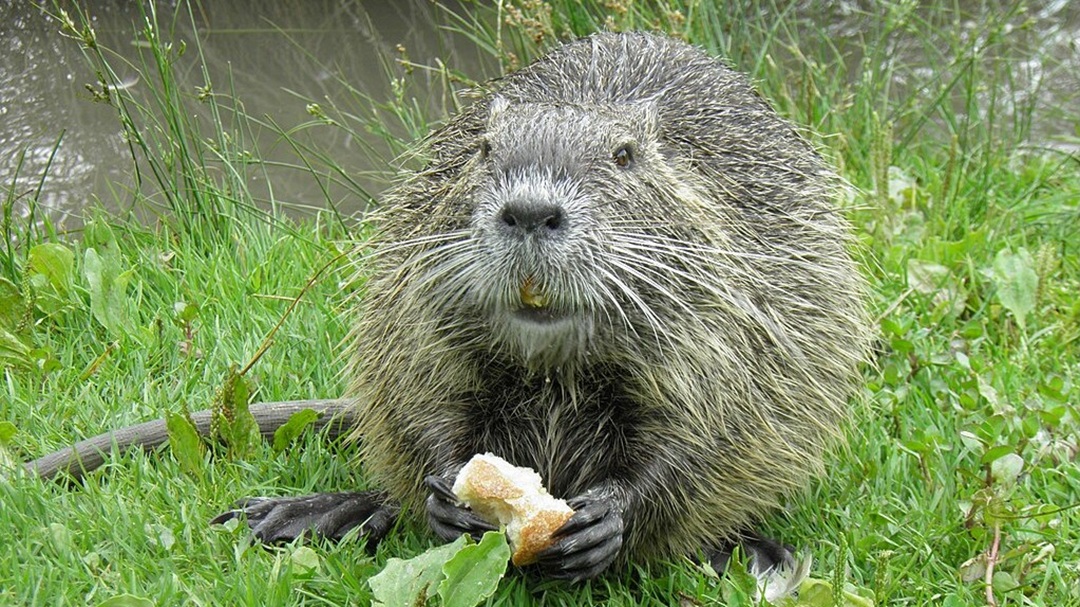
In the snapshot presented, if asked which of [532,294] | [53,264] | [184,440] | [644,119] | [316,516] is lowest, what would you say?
[316,516]

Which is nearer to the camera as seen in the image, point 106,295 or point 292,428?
point 292,428

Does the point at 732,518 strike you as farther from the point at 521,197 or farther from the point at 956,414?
the point at 521,197

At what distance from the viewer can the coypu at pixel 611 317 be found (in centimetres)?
256

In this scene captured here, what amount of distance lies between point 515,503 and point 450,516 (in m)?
0.15

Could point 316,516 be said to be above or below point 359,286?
below

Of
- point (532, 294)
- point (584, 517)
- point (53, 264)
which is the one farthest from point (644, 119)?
point (53, 264)

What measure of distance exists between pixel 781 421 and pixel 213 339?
1.49 m

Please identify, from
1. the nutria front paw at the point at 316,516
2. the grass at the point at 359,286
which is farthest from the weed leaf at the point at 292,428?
the nutria front paw at the point at 316,516

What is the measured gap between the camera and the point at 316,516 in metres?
3.03

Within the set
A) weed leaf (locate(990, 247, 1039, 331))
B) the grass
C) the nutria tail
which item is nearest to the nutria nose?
the grass

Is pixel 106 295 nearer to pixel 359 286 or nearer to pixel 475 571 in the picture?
pixel 359 286

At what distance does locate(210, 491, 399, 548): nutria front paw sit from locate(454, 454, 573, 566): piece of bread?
1.27 feet

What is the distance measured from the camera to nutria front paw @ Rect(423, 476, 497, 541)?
8.87 ft

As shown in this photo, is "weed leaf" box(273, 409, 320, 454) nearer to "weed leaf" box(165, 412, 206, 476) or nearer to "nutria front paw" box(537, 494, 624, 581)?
"weed leaf" box(165, 412, 206, 476)
